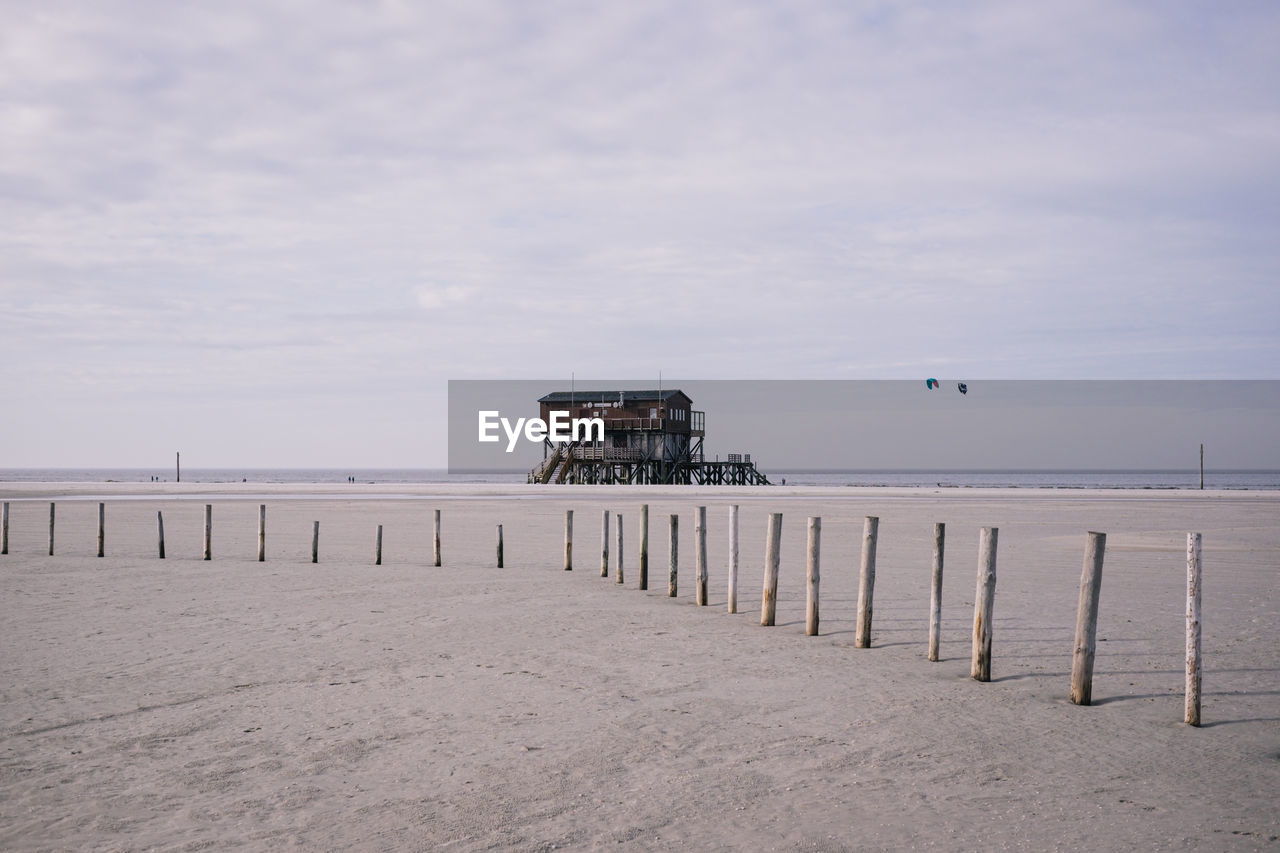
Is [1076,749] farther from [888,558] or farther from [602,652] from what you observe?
[888,558]

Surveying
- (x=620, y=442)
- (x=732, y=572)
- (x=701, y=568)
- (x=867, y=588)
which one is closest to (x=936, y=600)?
(x=867, y=588)

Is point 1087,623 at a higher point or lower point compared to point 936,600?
higher

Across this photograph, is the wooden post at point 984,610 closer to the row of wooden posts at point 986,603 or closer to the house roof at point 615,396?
the row of wooden posts at point 986,603

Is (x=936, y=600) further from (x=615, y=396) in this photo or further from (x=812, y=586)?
(x=615, y=396)

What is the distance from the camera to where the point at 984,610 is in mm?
10414

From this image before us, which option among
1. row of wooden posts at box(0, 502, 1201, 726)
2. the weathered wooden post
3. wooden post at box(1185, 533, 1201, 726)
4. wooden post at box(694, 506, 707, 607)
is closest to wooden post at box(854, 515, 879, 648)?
row of wooden posts at box(0, 502, 1201, 726)

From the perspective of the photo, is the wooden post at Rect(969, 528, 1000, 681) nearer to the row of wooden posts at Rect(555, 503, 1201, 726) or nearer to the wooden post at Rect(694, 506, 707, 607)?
the row of wooden posts at Rect(555, 503, 1201, 726)

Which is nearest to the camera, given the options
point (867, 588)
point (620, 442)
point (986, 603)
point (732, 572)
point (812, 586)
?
point (986, 603)

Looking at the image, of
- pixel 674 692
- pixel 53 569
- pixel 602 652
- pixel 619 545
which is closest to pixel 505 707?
pixel 674 692

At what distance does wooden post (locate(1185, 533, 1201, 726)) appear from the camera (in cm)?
840

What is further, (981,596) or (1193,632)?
(981,596)

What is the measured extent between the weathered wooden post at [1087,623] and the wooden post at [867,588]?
288 centimetres

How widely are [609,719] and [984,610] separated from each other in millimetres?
4250

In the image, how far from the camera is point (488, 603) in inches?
624
